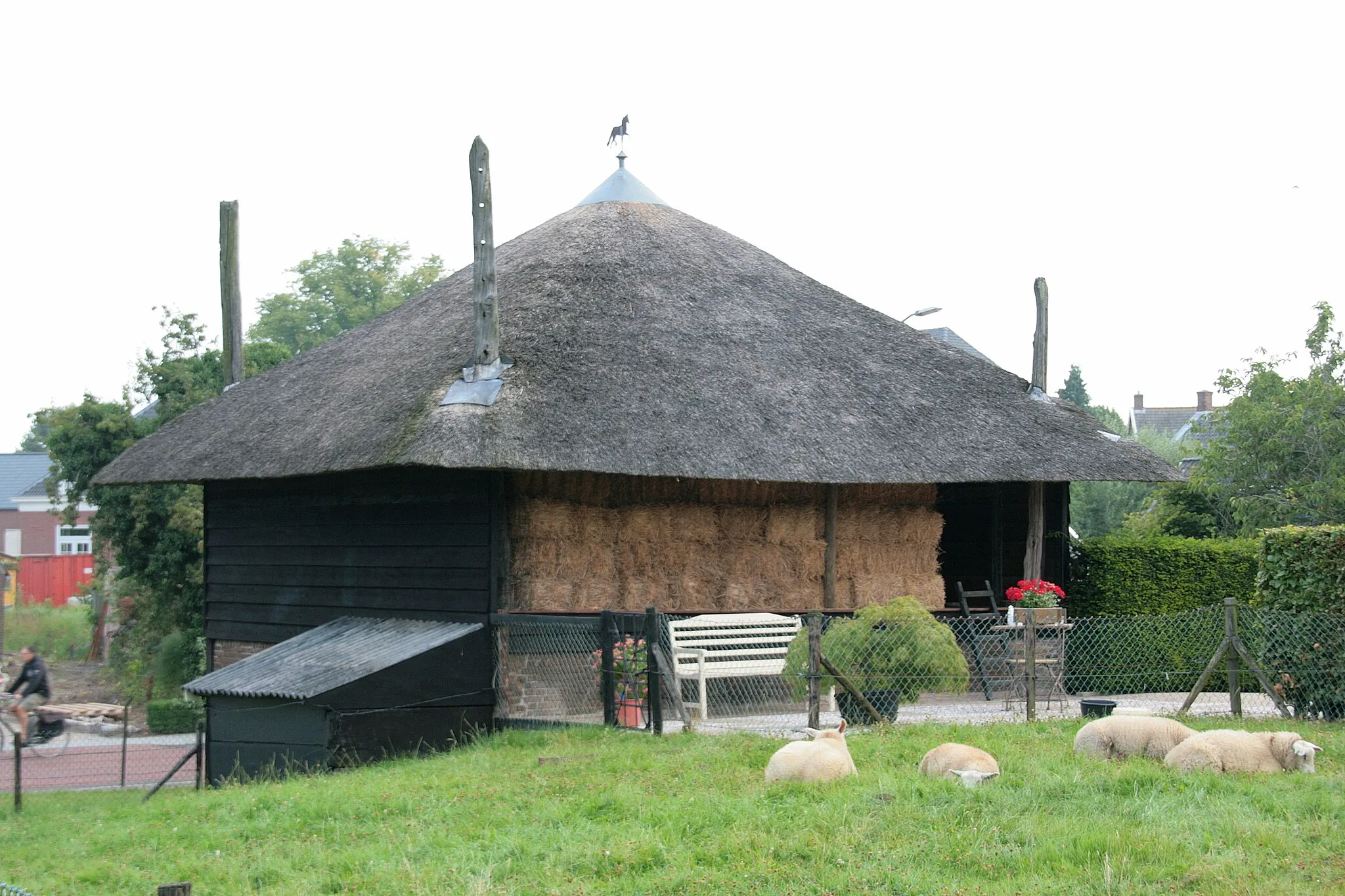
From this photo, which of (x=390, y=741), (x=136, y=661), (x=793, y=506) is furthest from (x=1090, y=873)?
(x=136, y=661)

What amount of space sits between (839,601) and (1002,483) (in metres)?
3.47

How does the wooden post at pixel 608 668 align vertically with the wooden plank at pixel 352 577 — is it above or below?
below

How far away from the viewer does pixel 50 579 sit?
4275 cm

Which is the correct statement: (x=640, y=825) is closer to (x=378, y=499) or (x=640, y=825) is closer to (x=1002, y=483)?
(x=378, y=499)

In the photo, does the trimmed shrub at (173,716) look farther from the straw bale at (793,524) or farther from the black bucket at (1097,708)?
the black bucket at (1097,708)

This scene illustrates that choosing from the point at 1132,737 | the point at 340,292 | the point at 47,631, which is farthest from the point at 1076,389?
the point at 1132,737

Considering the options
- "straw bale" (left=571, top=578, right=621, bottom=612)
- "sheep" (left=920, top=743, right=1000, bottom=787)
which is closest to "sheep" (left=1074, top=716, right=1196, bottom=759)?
"sheep" (left=920, top=743, right=1000, bottom=787)

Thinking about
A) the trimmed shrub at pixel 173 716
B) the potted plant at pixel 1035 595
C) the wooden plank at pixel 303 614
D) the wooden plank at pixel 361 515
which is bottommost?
the trimmed shrub at pixel 173 716

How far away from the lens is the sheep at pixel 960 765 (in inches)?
327

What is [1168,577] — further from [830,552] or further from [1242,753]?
[1242,753]

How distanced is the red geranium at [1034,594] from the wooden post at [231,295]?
455 inches

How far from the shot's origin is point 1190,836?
22.8ft

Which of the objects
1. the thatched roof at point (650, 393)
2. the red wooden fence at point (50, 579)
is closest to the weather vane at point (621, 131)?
the thatched roof at point (650, 393)

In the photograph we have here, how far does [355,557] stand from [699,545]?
388 cm
